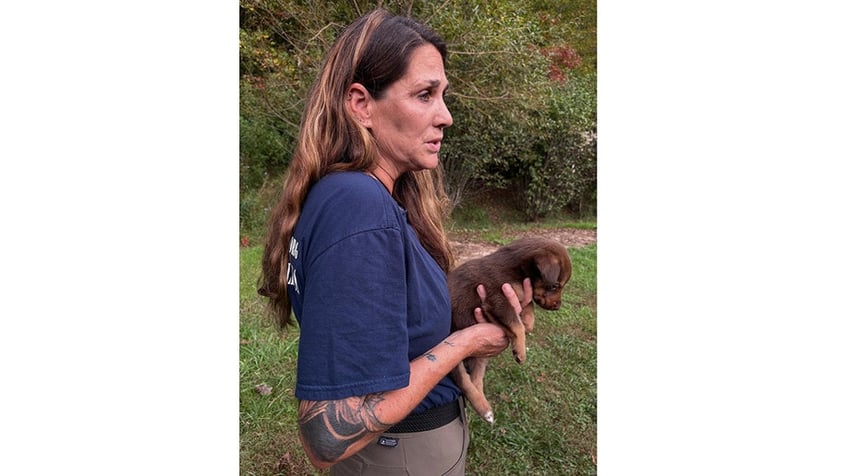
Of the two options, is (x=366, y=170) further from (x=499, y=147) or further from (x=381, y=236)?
(x=499, y=147)

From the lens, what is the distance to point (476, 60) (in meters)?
3.44

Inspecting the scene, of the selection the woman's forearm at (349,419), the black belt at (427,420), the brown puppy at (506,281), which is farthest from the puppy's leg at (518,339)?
the woman's forearm at (349,419)

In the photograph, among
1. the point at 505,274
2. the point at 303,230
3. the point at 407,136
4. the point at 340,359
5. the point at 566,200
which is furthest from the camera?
the point at 566,200

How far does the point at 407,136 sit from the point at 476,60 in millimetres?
2333

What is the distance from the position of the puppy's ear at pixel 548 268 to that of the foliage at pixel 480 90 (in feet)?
4.29

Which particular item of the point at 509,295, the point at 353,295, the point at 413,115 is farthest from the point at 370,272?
the point at 509,295

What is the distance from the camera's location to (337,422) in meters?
1.07

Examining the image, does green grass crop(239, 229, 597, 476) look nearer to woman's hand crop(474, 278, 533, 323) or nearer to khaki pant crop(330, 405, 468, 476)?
woman's hand crop(474, 278, 533, 323)

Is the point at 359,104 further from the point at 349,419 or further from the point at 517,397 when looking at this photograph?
the point at 517,397

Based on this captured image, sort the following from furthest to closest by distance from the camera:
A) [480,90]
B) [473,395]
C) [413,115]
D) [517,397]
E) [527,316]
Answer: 1. [480,90]
2. [517,397]
3. [527,316]
4. [473,395]
5. [413,115]

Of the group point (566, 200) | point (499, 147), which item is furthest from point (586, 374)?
point (499, 147)

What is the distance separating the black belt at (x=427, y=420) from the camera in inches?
51.5

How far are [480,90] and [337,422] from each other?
2732 millimetres

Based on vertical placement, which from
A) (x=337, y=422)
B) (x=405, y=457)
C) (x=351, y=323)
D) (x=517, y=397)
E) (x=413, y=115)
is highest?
(x=413, y=115)
